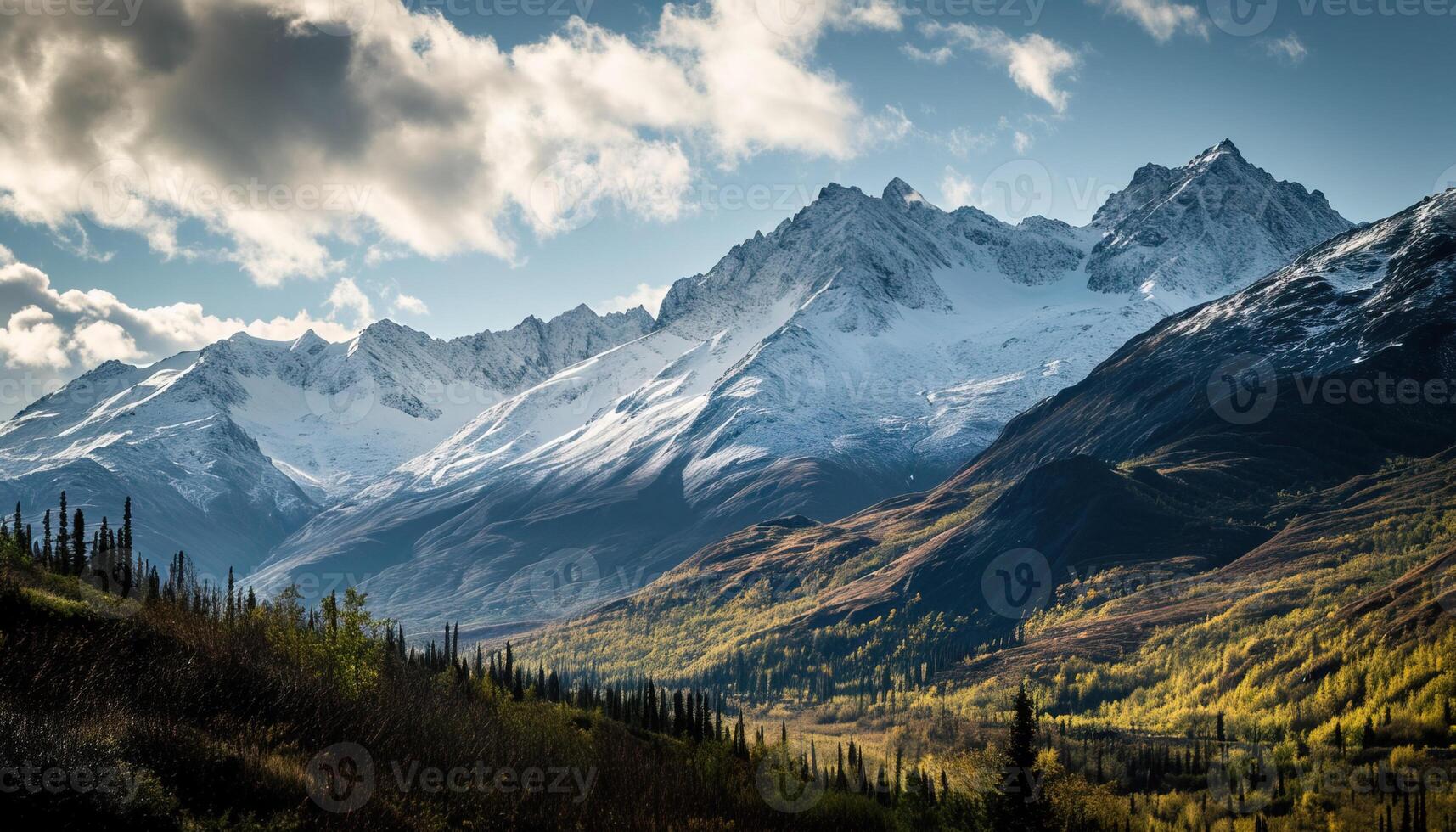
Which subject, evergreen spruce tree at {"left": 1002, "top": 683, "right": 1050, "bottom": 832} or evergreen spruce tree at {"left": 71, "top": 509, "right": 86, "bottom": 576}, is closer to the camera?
evergreen spruce tree at {"left": 1002, "top": 683, "right": 1050, "bottom": 832}

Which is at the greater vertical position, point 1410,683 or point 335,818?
point 335,818

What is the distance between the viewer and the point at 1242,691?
189m

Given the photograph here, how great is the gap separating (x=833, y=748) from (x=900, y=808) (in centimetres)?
9772

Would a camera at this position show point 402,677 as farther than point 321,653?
Yes

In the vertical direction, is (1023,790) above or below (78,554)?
below

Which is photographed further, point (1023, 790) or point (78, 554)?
point (78, 554)

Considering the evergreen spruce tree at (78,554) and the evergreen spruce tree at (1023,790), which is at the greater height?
the evergreen spruce tree at (78,554)

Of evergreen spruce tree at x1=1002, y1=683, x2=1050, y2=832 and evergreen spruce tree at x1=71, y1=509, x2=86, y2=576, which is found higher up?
evergreen spruce tree at x1=71, y1=509, x2=86, y2=576

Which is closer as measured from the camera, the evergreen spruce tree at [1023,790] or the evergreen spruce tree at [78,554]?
the evergreen spruce tree at [1023,790]

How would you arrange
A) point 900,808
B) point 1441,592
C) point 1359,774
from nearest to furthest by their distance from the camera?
point 900,808
point 1359,774
point 1441,592

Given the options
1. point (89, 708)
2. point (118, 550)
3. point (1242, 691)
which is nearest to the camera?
point (89, 708)

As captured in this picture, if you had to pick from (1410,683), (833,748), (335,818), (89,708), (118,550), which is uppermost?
(118,550)

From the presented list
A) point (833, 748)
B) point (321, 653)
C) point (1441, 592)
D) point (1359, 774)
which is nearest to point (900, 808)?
point (321, 653)

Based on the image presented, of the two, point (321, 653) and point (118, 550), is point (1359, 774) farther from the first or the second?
point (118, 550)
